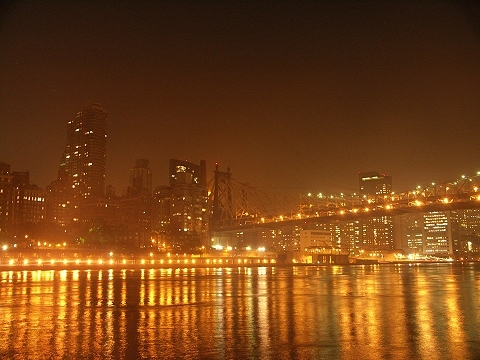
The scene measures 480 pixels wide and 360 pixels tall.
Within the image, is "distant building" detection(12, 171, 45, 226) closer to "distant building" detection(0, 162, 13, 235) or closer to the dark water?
"distant building" detection(0, 162, 13, 235)

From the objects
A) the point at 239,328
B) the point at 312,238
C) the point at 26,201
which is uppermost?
the point at 26,201

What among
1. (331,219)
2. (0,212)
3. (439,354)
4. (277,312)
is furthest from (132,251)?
(439,354)

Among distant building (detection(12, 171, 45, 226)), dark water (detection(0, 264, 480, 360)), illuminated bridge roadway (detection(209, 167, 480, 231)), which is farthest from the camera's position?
distant building (detection(12, 171, 45, 226))

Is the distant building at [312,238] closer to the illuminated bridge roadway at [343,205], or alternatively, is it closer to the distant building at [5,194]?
the illuminated bridge roadway at [343,205]

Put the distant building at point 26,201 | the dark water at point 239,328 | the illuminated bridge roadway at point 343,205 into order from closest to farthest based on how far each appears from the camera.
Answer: the dark water at point 239,328 < the illuminated bridge roadway at point 343,205 < the distant building at point 26,201

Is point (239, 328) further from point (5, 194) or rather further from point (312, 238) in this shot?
point (5, 194)

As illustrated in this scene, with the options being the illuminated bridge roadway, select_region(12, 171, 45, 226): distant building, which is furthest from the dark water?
select_region(12, 171, 45, 226): distant building

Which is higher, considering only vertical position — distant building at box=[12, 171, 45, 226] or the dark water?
distant building at box=[12, 171, 45, 226]

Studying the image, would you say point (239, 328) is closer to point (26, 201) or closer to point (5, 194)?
point (5, 194)

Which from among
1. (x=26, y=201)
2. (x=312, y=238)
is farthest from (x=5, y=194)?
(x=312, y=238)

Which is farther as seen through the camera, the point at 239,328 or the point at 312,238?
the point at 312,238

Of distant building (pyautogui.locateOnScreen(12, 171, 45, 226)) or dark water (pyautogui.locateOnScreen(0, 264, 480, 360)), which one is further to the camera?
distant building (pyautogui.locateOnScreen(12, 171, 45, 226))

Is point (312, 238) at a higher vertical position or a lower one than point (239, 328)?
higher

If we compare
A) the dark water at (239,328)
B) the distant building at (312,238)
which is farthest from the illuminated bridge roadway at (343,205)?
the dark water at (239,328)
